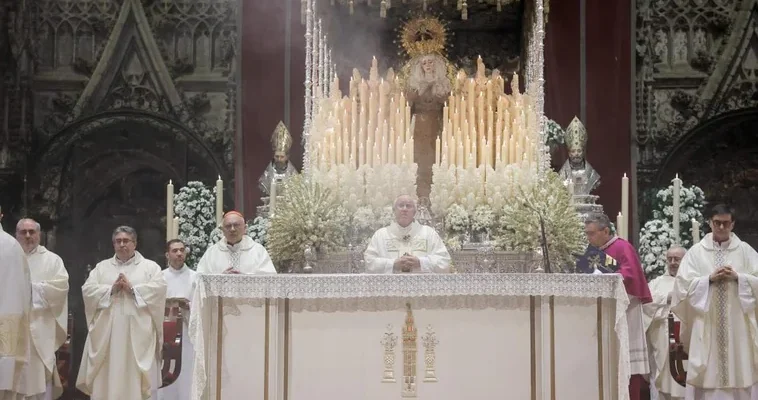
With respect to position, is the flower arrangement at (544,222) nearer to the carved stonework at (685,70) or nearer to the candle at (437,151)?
the candle at (437,151)

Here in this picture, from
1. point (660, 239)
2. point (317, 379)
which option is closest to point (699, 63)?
point (660, 239)

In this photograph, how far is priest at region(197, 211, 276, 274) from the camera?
9.56 meters

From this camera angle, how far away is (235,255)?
9680mm

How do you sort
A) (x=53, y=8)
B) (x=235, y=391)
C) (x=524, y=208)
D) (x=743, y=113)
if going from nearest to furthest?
(x=235, y=391) < (x=524, y=208) < (x=743, y=113) < (x=53, y=8)

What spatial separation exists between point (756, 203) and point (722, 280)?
5177 mm

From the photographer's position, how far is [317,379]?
821 cm

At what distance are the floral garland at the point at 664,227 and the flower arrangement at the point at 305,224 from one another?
4171 mm

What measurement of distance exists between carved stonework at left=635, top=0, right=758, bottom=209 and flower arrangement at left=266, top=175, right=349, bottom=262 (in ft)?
18.1

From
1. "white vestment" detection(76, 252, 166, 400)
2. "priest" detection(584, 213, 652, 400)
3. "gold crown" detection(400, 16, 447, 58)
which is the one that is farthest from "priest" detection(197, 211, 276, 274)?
"priest" detection(584, 213, 652, 400)

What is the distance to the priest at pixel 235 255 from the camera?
31.4ft

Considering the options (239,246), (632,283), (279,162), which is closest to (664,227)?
(632,283)

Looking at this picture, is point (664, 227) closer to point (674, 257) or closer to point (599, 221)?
point (674, 257)

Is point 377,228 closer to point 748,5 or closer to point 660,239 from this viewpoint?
point 660,239

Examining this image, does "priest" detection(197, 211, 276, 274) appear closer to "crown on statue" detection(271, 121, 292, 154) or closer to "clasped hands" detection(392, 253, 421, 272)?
"clasped hands" detection(392, 253, 421, 272)
